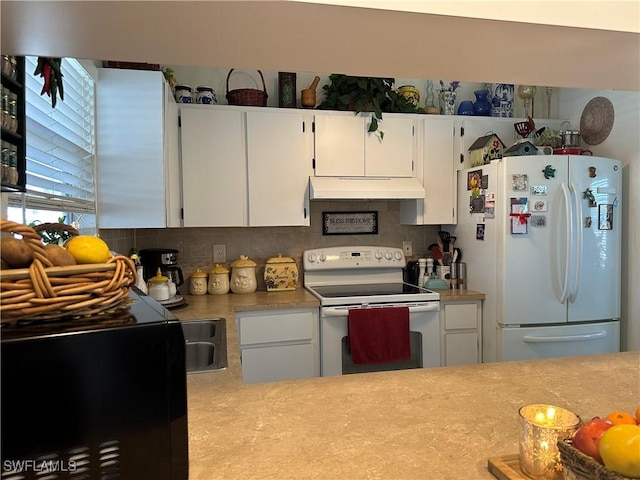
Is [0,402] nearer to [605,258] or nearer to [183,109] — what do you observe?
[183,109]

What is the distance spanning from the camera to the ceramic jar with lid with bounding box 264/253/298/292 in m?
3.16

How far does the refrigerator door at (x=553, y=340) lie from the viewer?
2.82 m

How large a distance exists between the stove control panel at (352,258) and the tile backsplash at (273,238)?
0.30 ft

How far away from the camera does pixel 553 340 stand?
9.27 ft

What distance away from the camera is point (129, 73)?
2258 mm

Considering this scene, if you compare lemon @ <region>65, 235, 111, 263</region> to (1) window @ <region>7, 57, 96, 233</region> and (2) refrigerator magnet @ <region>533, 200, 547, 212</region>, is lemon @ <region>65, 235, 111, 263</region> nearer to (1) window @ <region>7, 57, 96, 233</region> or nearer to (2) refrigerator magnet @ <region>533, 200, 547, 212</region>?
(1) window @ <region>7, 57, 96, 233</region>

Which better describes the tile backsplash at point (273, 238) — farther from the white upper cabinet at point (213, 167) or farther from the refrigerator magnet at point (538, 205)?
the refrigerator magnet at point (538, 205)

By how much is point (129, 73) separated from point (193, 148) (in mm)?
671

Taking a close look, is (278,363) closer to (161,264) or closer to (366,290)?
(366,290)

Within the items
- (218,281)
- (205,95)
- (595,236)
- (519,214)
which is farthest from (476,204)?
(205,95)

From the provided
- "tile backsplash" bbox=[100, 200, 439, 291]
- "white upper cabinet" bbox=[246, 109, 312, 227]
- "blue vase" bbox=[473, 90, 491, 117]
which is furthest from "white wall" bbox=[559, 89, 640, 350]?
"white upper cabinet" bbox=[246, 109, 312, 227]

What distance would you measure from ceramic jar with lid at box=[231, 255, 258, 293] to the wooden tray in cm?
244

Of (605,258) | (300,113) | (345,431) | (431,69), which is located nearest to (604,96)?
(605,258)

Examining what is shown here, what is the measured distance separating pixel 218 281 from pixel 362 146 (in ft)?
4.66
